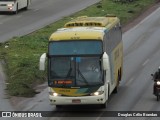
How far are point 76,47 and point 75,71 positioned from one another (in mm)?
945

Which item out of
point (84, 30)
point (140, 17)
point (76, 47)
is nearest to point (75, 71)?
point (76, 47)

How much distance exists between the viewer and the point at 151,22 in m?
56.1

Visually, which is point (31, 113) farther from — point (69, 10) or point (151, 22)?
point (69, 10)

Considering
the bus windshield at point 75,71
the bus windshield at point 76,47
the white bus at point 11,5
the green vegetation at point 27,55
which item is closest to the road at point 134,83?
the bus windshield at point 75,71

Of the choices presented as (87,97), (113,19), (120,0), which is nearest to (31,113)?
(87,97)

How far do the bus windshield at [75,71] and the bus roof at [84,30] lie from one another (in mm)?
833

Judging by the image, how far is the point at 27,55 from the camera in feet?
124

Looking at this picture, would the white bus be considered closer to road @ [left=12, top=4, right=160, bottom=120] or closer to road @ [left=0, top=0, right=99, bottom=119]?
road @ [left=0, top=0, right=99, bottom=119]

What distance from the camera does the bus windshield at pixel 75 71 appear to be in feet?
79.7

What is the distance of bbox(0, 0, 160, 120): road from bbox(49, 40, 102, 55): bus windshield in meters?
2.37

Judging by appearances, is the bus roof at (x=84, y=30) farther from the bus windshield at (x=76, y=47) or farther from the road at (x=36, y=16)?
the road at (x=36, y=16)

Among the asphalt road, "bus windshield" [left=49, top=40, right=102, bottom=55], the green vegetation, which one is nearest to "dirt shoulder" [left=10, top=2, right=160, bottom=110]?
the green vegetation

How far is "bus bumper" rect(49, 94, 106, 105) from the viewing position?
79.1 feet

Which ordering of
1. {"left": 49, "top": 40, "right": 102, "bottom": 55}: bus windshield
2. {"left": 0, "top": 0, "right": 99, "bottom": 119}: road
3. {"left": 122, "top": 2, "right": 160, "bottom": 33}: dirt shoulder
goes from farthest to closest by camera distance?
{"left": 122, "top": 2, "right": 160, "bottom": 33}: dirt shoulder, {"left": 0, "top": 0, "right": 99, "bottom": 119}: road, {"left": 49, "top": 40, "right": 102, "bottom": 55}: bus windshield
